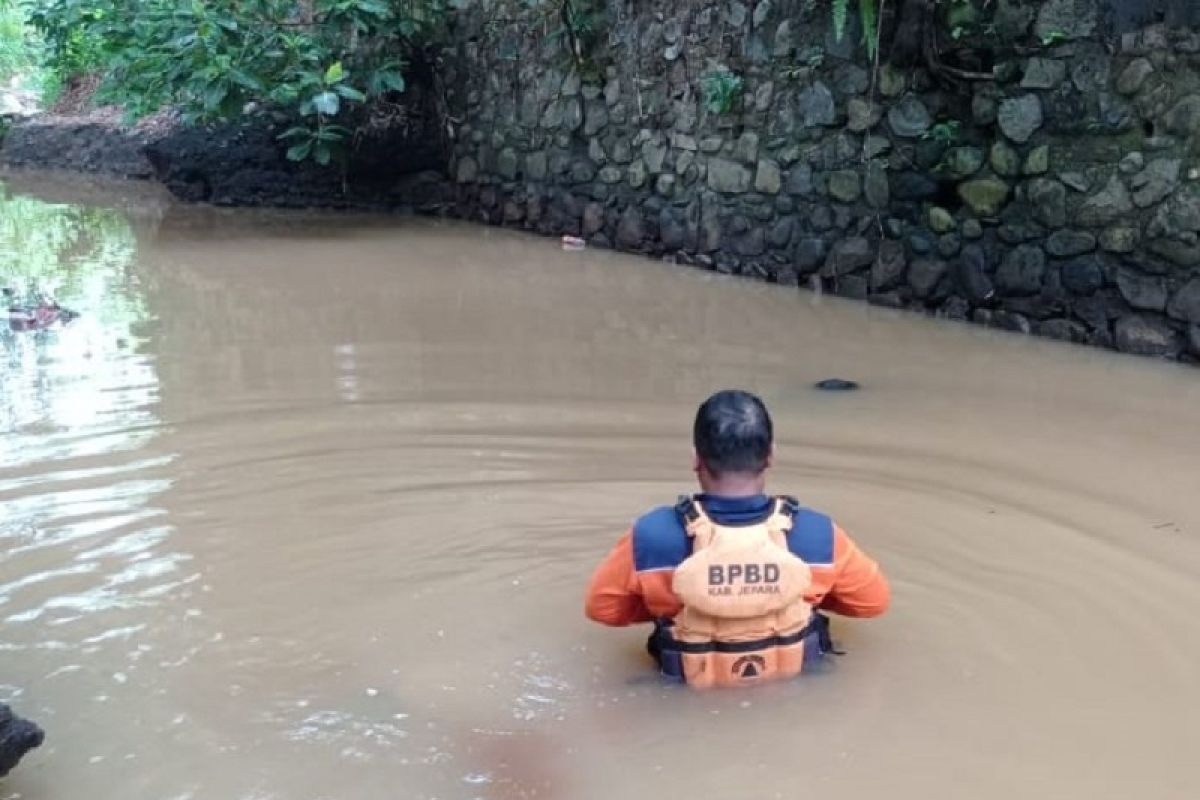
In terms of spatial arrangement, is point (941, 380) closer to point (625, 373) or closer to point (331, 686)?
point (625, 373)

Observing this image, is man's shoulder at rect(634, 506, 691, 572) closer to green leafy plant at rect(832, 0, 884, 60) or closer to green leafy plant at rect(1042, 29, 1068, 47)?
green leafy plant at rect(1042, 29, 1068, 47)

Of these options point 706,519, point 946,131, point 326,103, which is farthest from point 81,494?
point 326,103

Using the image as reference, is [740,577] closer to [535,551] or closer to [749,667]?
[749,667]

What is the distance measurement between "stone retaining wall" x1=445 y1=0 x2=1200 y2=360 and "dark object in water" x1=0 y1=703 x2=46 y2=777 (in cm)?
567

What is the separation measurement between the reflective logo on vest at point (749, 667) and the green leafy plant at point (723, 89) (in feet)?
22.3

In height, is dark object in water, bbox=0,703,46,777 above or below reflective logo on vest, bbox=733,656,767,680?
above

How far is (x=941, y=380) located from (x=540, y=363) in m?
1.95

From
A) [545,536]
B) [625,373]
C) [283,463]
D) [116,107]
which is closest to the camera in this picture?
[545,536]

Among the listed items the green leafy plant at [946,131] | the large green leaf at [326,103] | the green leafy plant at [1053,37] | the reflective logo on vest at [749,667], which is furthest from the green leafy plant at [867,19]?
the reflective logo on vest at [749,667]

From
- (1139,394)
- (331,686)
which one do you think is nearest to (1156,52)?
(1139,394)

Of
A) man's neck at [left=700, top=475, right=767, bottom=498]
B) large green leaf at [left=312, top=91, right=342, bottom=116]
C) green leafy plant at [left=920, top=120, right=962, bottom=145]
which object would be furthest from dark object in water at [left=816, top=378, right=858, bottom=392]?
large green leaf at [left=312, top=91, right=342, bottom=116]

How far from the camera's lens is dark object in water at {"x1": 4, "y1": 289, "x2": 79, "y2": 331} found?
297 inches

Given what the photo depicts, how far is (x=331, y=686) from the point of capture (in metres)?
3.23

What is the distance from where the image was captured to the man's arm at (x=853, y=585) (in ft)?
10.2
